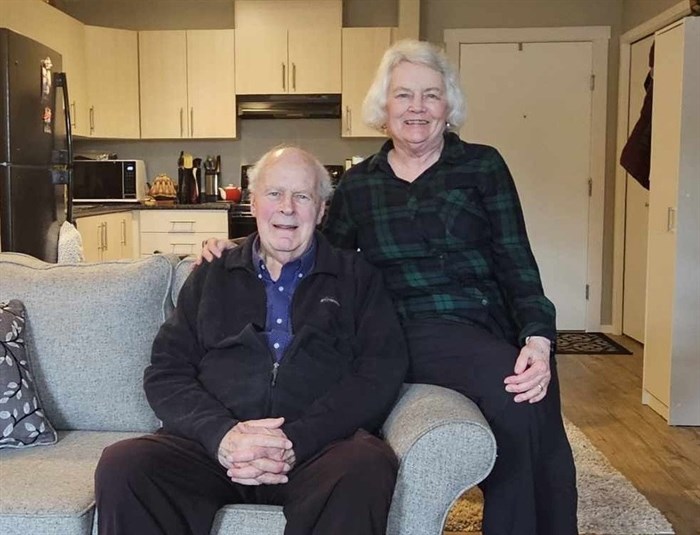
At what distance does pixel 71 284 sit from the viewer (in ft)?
6.97

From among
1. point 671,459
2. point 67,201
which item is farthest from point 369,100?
point 67,201

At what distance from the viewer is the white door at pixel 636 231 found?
511 centimetres

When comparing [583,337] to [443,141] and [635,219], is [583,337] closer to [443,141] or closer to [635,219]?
[635,219]

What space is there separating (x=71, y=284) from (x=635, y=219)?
4.03 m

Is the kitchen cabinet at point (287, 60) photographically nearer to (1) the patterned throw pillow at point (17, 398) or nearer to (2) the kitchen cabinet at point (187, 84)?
(2) the kitchen cabinet at point (187, 84)

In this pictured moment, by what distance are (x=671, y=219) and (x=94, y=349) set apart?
2.51 metres

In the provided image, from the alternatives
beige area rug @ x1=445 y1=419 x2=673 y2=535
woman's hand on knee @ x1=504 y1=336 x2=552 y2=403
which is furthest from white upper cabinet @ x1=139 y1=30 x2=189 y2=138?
woman's hand on knee @ x1=504 y1=336 x2=552 y2=403

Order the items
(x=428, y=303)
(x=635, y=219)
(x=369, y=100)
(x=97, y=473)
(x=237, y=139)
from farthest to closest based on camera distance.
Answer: (x=237, y=139) → (x=635, y=219) → (x=369, y=100) → (x=428, y=303) → (x=97, y=473)

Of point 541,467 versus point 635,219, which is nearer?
point 541,467

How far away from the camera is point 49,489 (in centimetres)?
166

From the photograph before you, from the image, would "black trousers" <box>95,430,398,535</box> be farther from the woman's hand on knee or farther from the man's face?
the man's face

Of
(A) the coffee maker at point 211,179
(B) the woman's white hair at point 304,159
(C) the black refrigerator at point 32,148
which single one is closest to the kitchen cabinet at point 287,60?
(A) the coffee maker at point 211,179

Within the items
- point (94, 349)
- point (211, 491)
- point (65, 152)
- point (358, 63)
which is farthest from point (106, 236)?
point (211, 491)

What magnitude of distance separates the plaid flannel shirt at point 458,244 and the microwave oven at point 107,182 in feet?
11.5
